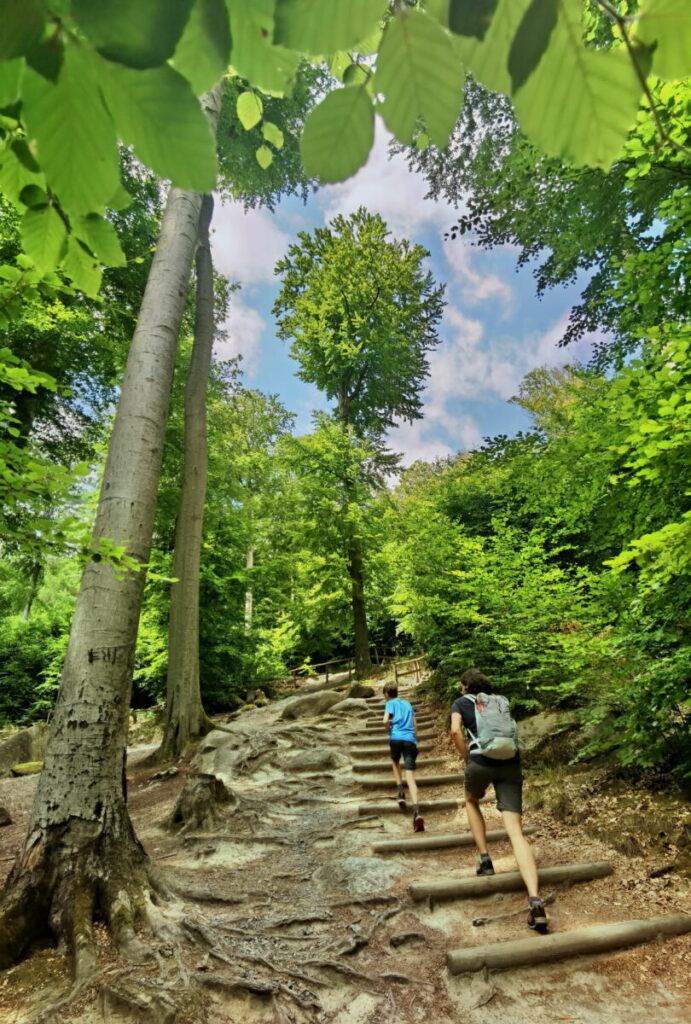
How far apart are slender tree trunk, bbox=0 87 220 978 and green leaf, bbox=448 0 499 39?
98.3 inches

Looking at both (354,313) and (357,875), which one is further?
(354,313)

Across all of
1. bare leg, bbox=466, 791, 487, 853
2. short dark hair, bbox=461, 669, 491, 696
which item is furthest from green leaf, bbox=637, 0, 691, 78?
bare leg, bbox=466, 791, 487, 853

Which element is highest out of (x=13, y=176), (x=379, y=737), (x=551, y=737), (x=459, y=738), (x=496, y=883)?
(x=13, y=176)

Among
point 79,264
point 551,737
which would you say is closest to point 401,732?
point 551,737

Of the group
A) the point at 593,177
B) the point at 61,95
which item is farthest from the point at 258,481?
the point at 61,95

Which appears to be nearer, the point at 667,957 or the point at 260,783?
the point at 667,957

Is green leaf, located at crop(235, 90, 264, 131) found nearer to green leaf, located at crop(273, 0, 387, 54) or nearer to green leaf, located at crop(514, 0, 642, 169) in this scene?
green leaf, located at crop(273, 0, 387, 54)

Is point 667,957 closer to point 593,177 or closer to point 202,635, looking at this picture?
point 593,177

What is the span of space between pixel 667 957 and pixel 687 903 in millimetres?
510

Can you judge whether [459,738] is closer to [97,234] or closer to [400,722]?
[400,722]

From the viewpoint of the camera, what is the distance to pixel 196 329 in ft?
32.8

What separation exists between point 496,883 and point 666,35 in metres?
4.36

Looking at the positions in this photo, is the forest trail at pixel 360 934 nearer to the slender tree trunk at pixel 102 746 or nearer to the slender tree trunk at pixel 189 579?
the slender tree trunk at pixel 102 746

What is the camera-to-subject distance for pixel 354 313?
18.1 meters
